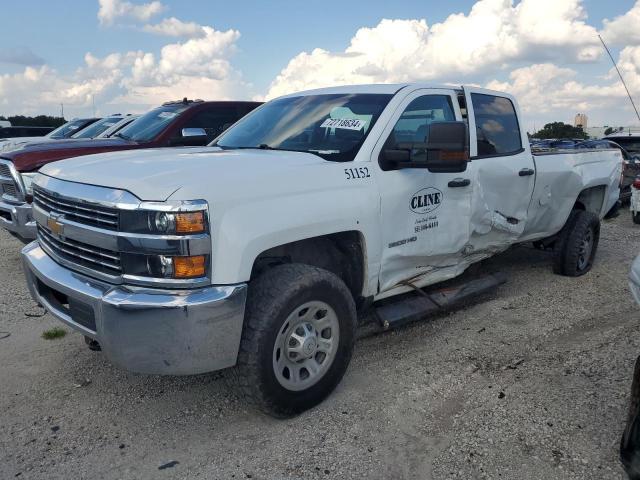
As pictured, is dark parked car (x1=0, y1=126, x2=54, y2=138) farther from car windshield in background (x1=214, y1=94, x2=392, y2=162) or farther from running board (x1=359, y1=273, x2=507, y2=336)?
running board (x1=359, y1=273, x2=507, y2=336)

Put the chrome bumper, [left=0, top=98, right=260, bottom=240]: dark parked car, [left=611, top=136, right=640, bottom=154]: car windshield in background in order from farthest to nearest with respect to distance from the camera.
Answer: [left=611, top=136, right=640, bottom=154]: car windshield in background
[left=0, top=98, right=260, bottom=240]: dark parked car
the chrome bumper

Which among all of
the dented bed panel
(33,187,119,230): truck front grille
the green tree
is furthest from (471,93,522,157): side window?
the green tree

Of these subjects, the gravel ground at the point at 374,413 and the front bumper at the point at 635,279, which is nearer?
the front bumper at the point at 635,279

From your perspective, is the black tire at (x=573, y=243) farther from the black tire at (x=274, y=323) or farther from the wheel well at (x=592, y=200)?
the black tire at (x=274, y=323)

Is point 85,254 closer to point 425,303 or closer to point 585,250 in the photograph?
point 425,303

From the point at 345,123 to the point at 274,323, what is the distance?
1612 millimetres

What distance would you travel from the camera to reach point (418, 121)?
164 inches

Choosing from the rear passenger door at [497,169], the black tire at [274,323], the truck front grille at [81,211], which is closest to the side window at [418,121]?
the rear passenger door at [497,169]

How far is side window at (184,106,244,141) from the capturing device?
25.5 feet

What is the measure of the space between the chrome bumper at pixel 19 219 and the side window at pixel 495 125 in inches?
176

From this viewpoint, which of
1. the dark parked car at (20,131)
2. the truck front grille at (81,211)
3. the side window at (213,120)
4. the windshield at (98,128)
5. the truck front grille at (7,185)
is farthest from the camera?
the dark parked car at (20,131)

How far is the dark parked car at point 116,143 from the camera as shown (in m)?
6.09

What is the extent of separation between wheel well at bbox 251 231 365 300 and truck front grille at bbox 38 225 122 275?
A: 0.97m

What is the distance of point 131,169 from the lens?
309 centimetres
